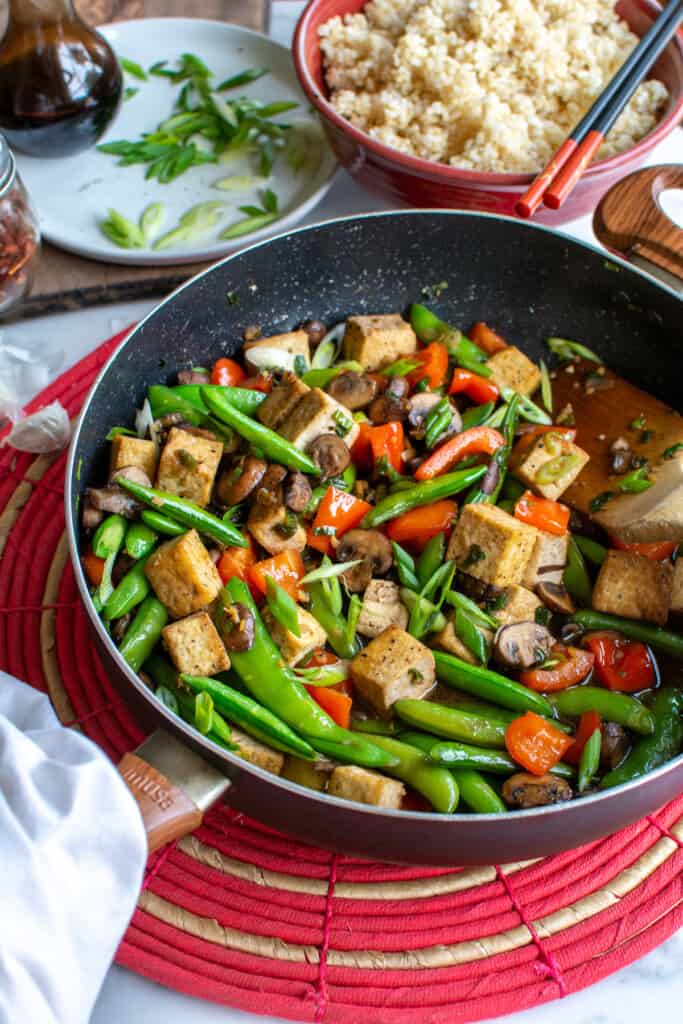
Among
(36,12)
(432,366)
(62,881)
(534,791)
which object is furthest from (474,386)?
(36,12)

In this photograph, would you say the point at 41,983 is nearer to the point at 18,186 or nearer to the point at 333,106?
the point at 18,186

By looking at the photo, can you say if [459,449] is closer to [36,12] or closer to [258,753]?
[258,753]

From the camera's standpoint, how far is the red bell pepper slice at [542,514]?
2514 mm

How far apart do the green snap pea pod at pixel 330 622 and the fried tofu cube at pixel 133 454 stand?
0.50m

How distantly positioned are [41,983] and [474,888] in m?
0.91

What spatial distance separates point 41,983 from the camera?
1.59m

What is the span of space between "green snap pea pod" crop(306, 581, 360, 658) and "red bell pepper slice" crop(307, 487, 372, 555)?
13cm

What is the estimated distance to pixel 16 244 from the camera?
2.88 meters

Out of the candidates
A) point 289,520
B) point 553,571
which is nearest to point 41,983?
point 289,520

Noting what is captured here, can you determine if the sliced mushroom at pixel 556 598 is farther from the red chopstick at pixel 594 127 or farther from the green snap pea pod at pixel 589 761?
the red chopstick at pixel 594 127

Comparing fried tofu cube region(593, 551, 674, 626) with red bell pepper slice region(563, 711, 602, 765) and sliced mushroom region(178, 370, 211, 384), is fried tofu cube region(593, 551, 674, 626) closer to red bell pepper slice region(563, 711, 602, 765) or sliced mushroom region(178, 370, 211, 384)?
red bell pepper slice region(563, 711, 602, 765)

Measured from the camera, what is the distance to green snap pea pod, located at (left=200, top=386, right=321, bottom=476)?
245 centimetres

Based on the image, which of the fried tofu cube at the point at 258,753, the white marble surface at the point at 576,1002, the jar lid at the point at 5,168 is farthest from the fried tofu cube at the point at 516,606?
the jar lid at the point at 5,168

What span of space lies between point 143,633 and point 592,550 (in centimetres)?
118
